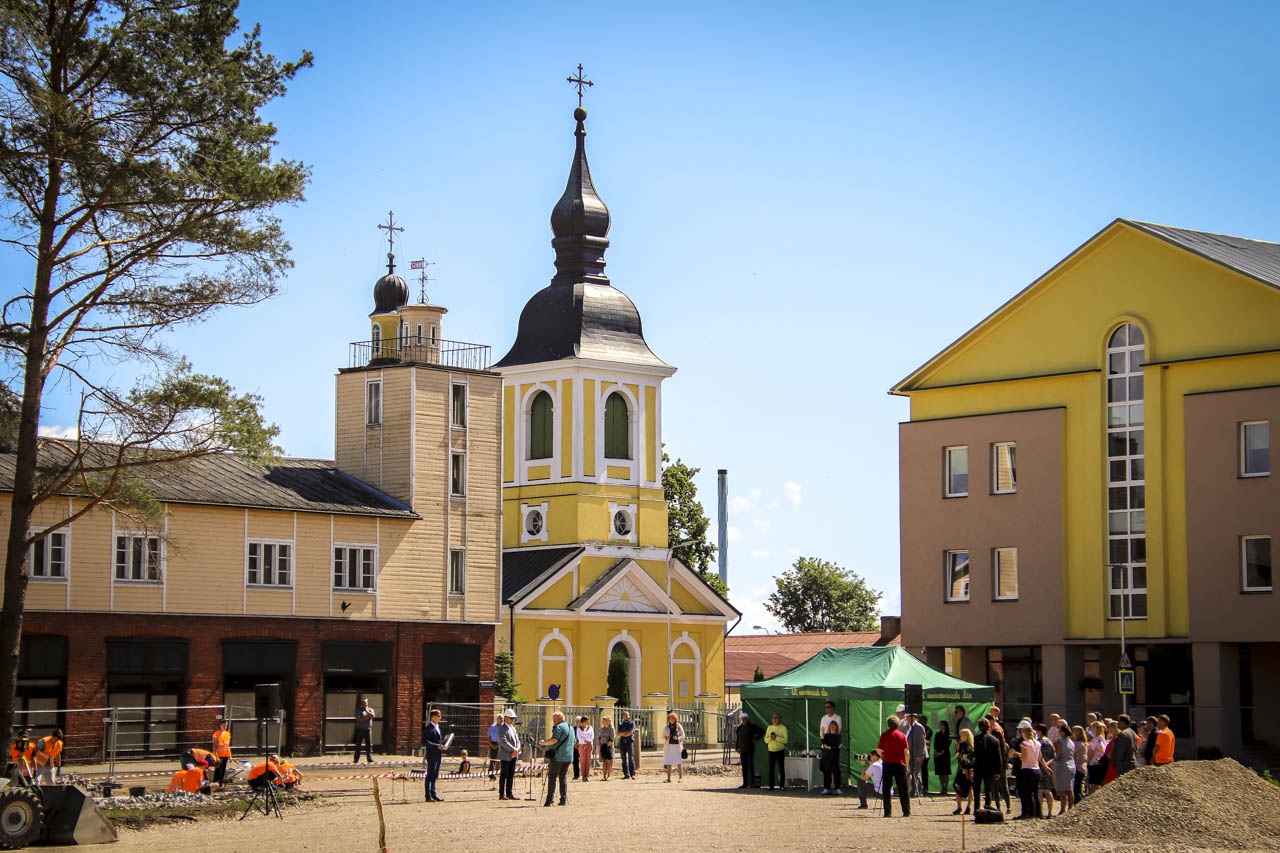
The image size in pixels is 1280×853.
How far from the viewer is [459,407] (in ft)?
179

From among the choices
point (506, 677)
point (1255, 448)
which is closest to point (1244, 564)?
point (1255, 448)

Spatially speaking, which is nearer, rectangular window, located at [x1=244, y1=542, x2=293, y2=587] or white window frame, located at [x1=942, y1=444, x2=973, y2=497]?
rectangular window, located at [x1=244, y1=542, x2=293, y2=587]

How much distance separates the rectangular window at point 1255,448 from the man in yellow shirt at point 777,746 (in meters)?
14.5

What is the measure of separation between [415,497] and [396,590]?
3.06m

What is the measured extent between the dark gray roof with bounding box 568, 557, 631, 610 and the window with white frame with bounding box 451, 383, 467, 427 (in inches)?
535

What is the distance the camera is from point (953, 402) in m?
50.8

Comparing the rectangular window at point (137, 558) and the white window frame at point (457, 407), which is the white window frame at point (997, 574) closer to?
the white window frame at point (457, 407)

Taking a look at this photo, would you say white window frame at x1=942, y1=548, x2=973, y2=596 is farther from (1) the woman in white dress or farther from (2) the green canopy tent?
(2) the green canopy tent

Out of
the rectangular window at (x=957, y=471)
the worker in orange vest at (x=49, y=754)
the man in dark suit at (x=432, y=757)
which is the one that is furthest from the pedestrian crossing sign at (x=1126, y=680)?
the worker in orange vest at (x=49, y=754)

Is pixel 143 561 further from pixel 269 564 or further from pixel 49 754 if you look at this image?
pixel 49 754

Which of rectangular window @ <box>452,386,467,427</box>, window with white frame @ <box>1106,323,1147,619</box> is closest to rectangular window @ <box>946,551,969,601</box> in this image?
window with white frame @ <box>1106,323,1147,619</box>

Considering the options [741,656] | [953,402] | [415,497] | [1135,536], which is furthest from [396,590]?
[741,656]

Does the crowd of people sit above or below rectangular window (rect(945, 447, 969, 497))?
below

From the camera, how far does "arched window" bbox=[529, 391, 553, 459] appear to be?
71.0 metres
